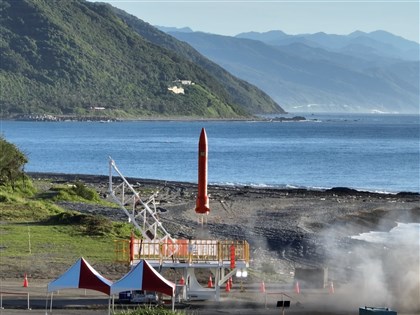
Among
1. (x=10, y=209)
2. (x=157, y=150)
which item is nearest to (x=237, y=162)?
(x=157, y=150)

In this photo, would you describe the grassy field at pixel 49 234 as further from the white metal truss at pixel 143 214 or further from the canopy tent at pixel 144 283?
Answer: the canopy tent at pixel 144 283

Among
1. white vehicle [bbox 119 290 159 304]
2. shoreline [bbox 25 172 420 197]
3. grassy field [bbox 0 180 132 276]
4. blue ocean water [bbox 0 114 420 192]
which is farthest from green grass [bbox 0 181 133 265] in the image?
blue ocean water [bbox 0 114 420 192]

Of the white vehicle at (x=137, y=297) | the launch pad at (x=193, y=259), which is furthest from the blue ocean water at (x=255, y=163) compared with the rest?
the white vehicle at (x=137, y=297)

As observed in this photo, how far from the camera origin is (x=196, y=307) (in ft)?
125

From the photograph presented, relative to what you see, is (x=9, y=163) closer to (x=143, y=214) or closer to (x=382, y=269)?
(x=143, y=214)

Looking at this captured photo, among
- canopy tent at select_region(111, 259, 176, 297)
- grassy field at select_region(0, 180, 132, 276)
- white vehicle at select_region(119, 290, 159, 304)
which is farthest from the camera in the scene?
grassy field at select_region(0, 180, 132, 276)

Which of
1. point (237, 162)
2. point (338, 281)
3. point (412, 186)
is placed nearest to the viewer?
point (338, 281)

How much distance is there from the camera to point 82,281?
33.0 metres

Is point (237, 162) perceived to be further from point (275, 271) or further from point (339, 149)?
point (275, 271)

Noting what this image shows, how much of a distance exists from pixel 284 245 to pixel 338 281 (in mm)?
12481

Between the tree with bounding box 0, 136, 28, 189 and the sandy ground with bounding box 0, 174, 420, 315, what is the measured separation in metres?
4.10

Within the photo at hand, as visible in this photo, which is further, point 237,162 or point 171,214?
point 237,162

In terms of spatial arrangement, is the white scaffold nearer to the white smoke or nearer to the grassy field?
the grassy field

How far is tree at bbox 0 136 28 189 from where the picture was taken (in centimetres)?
6962
